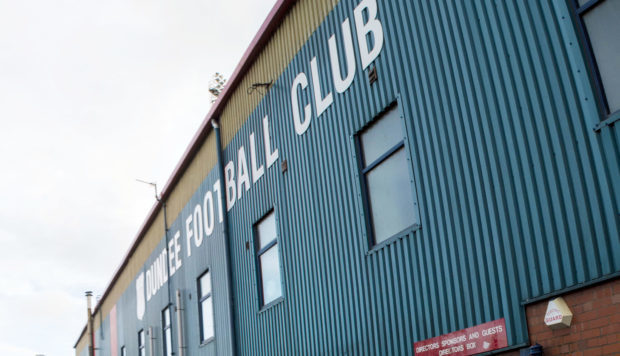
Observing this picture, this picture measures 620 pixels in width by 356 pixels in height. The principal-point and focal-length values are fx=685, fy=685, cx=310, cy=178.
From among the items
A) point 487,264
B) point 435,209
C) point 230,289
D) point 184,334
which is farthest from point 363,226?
point 184,334

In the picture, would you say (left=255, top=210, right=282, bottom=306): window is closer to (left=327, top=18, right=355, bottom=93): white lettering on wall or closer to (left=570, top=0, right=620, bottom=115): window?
(left=327, top=18, right=355, bottom=93): white lettering on wall

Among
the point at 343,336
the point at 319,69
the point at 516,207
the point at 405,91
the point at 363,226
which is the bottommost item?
the point at 343,336

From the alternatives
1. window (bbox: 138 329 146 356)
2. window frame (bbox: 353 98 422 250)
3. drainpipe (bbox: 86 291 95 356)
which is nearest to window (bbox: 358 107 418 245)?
window frame (bbox: 353 98 422 250)

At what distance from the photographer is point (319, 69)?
444 inches

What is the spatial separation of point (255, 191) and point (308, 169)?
7.98 ft

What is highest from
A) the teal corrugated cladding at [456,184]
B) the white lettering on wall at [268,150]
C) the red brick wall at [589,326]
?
the white lettering on wall at [268,150]

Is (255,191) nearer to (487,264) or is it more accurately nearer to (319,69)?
(319,69)

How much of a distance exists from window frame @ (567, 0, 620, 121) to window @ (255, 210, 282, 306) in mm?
7385

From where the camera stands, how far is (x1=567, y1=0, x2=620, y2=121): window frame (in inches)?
246

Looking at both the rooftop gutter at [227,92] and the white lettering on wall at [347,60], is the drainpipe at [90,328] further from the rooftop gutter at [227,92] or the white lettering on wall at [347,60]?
the white lettering on wall at [347,60]

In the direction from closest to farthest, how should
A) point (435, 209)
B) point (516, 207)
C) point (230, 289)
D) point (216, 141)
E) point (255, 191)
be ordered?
1. point (516, 207)
2. point (435, 209)
3. point (255, 191)
4. point (230, 289)
5. point (216, 141)

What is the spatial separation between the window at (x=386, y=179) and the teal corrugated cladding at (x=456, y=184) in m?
0.17

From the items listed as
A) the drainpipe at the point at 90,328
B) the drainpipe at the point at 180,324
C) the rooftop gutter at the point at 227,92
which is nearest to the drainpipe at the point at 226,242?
the rooftop gutter at the point at 227,92

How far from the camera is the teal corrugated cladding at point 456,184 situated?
646cm
